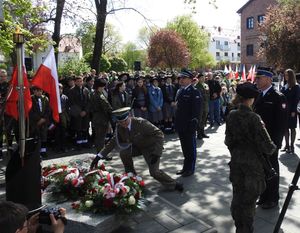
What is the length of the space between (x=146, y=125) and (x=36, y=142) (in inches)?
80.4

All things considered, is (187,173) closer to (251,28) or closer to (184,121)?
(184,121)

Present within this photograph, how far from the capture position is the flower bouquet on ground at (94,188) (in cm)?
442

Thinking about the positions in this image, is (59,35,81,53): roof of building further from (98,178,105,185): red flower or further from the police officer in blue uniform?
(98,178,105,185): red flower

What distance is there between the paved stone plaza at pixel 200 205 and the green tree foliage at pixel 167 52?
31.8 m

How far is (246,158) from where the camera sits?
4.14 metres

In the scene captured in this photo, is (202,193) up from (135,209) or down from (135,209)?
down

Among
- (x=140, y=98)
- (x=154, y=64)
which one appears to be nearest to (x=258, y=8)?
(x=154, y=64)

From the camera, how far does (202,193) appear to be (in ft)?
20.0

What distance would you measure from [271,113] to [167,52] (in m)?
35.0

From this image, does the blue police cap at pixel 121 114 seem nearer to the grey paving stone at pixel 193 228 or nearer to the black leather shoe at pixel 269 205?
the grey paving stone at pixel 193 228

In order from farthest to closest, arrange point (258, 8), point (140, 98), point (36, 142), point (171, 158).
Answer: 1. point (258, 8)
2. point (140, 98)
3. point (171, 158)
4. point (36, 142)

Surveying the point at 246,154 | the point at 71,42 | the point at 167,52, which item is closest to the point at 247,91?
the point at 246,154

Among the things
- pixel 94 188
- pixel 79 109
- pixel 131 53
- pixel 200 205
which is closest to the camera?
pixel 94 188

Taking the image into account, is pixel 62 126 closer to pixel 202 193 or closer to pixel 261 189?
pixel 202 193
